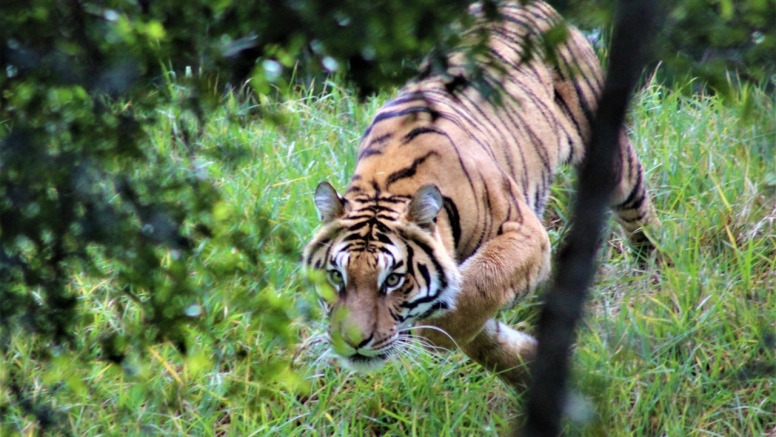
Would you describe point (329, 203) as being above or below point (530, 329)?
above

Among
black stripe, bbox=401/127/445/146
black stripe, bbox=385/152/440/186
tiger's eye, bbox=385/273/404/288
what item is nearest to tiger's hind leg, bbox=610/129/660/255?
black stripe, bbox=401/127/445/146

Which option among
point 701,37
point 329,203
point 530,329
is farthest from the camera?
point 530,329

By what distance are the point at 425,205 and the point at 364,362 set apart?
72cm

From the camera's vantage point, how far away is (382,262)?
3750 millimetres

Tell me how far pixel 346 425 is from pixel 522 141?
1.88 metres

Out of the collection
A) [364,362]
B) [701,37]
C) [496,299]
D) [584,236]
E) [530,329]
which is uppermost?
[701,37]

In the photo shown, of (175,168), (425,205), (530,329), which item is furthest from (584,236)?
(530,329)

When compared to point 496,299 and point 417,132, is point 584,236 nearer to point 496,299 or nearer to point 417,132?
point 496,299

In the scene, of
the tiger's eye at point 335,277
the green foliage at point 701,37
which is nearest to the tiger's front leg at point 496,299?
the tiger's eye at point 335,277

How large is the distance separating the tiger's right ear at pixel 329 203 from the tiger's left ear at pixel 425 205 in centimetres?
29

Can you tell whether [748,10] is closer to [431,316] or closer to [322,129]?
[431,316]

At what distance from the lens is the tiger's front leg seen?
3.87 m

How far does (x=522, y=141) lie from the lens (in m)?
4.94

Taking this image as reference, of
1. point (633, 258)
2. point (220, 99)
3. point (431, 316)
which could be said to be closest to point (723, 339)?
point (633, 258)
